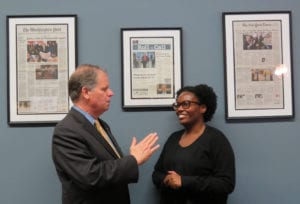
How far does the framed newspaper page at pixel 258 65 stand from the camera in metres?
2.23

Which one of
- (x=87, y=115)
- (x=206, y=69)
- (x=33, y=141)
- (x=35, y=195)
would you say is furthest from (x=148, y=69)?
(x=35, y=195)

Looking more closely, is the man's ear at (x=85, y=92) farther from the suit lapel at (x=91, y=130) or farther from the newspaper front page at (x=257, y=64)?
the newspaper front page at (x=257, y=64)

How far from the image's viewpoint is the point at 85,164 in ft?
5.01

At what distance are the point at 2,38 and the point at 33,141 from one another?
622mm

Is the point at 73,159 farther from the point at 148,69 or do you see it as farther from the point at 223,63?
the point at 223,63

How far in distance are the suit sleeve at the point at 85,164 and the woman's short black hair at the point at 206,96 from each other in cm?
60

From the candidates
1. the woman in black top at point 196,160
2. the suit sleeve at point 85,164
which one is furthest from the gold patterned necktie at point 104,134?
the woman in black top at point 196,160

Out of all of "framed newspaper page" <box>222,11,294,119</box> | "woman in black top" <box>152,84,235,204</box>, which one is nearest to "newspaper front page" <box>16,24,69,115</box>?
"woman in black top" <box>152,84,235,204</box>

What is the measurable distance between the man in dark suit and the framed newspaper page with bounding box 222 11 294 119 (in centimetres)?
76

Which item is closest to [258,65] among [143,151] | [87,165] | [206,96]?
[206,96]

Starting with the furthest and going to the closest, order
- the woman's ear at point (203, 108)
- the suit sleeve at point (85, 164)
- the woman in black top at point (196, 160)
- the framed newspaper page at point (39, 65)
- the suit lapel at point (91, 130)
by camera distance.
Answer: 1. the framed newspaper page at point (39, 65)
2. the woman's ear at point (203, 108)
3. the woman in black top at point (196, 160)
4. the suit lapel at point (91, 130)
5. the suit sleeve at point (85, 164)

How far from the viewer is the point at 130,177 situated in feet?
5.14

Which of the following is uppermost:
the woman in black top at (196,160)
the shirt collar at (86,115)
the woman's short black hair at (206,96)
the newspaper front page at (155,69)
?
the newspaper front page at (155,69)

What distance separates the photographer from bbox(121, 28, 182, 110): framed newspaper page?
2203 millimetres
